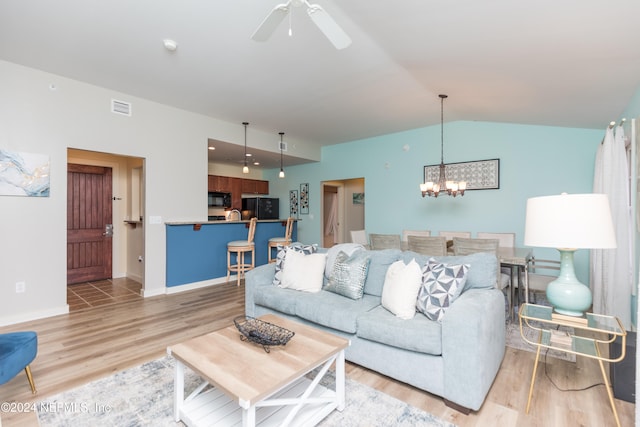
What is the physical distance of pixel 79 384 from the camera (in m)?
2.12

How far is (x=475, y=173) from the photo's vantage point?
5.12 meters

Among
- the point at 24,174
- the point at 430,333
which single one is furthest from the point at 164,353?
the point at 24,174

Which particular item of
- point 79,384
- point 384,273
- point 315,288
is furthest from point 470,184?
point 79,384

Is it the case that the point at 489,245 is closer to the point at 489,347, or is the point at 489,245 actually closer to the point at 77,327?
the point at 489,347

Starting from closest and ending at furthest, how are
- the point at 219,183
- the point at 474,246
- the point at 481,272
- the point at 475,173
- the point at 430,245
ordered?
the point at 481,272, the point at 474,246, the point at 430,245, the point at 475,173, the point at 219,183

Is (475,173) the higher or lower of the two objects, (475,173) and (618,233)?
the higher

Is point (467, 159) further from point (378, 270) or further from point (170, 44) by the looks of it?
point (170, 44)

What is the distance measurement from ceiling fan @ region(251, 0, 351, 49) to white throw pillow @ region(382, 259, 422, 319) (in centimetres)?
173

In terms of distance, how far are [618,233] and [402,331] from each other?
241 centimetres

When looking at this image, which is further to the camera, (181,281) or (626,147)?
(181,281)

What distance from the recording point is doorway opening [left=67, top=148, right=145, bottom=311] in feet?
16.3

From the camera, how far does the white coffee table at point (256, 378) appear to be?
4.76 ft

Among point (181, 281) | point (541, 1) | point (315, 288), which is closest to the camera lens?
point (541, 1)

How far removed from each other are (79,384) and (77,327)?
135 cm
